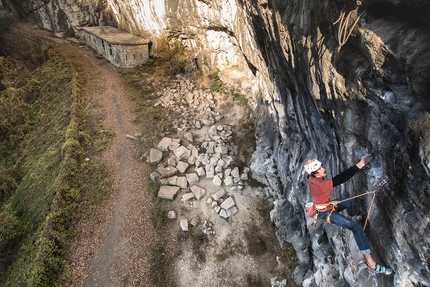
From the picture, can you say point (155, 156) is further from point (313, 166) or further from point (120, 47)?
point (120, 47)

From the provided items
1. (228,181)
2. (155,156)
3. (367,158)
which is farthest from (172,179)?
(367,158)

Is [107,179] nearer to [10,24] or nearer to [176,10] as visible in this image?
[176,10]

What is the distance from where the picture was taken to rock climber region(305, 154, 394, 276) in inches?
255

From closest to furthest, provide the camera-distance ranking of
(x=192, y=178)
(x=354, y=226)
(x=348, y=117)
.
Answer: (x=354, y=226) → (x=348, y=117) → (x=192, y=178)

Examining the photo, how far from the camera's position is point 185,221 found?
1451 centimetres

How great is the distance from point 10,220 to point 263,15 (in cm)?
1593

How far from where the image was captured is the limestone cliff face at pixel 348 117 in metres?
5.01

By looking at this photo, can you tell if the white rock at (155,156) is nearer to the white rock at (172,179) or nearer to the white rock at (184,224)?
the white rock at (172,179)

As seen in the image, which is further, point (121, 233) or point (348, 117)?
point (121, 233)

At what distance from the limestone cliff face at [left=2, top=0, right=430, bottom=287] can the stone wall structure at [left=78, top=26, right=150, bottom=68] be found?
11.7 metres

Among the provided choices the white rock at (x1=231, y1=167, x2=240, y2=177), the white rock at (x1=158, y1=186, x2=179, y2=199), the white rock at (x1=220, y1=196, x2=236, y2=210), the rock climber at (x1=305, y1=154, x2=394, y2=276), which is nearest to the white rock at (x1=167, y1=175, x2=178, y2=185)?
the white rock at (x1=158, y1=186, x2=179, y2=199)

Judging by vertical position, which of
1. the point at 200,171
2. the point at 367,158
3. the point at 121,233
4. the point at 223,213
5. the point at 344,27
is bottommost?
the point at 121,233

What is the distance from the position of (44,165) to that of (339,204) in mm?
17318

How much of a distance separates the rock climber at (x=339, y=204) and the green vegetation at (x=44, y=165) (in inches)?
446
